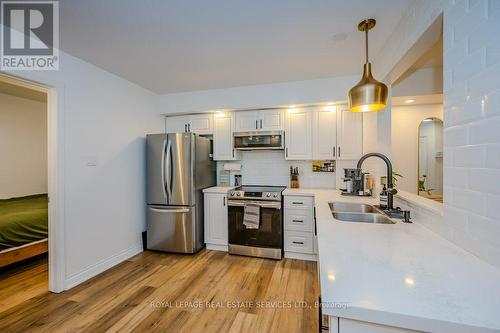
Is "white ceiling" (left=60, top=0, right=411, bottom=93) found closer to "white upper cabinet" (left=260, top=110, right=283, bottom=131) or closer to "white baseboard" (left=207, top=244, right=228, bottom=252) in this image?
"white upper cabinet" (left=260, top=110, right=283, bottom=131)

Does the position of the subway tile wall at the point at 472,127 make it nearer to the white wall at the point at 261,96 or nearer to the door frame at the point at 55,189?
the white wall at the point at 261,96

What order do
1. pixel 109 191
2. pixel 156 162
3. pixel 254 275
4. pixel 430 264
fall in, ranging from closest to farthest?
pixel 430 264, pixel 254 275, pixel 109 191, pixel 156 162

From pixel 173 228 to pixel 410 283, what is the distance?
2.91m

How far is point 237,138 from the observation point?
3361 millimetres

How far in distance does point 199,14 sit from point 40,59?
5.46 ft

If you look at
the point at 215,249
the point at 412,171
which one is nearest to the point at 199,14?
the point at 215,249

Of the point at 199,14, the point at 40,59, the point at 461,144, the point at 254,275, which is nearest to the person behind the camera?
the point at 461,144

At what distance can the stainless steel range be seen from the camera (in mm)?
2887

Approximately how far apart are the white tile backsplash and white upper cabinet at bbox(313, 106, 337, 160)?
1.13ft

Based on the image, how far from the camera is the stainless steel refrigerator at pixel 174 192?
10.0ft

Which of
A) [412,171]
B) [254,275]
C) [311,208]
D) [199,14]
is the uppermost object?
[199,14]

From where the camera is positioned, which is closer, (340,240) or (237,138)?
(340,240)

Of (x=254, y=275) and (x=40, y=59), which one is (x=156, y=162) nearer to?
(x=40, y=59)

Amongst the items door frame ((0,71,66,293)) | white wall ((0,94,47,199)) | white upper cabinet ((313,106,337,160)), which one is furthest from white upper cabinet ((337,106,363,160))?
white wall ((0,94,47,199))
